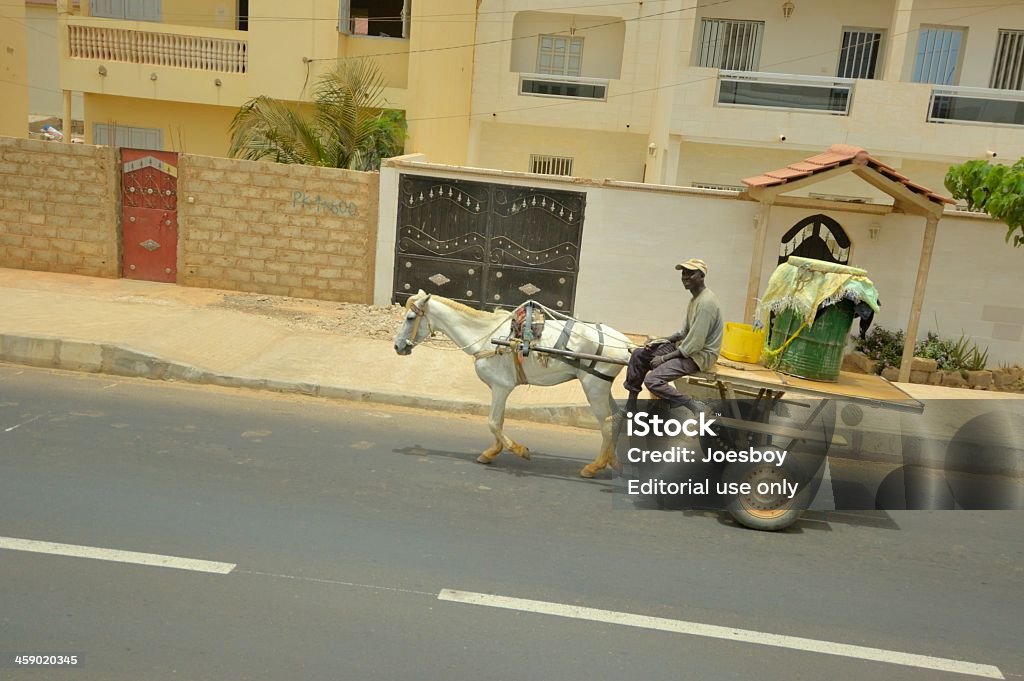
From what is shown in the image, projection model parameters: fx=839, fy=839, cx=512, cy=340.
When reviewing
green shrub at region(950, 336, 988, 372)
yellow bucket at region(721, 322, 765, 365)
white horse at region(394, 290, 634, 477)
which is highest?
Answer: yellow bucket at region(721, 322, 765, 365)

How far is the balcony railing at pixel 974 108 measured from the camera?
1767 cm

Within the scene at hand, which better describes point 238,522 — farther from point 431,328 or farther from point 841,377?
point 841,377

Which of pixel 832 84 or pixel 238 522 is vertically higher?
pixel 832 84

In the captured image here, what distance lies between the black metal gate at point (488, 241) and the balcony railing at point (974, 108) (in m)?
9.75

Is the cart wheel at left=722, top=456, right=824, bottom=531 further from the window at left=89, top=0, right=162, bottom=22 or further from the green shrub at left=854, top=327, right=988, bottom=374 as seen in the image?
the window at left=89, top=0, right=162, bottom=22

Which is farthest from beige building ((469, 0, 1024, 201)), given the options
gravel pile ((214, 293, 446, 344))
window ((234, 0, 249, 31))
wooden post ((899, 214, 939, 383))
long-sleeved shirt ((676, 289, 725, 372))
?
long-sleeved shirt ((676, 289, 725, 372))

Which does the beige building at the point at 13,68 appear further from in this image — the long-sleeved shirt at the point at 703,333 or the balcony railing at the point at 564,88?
the long-sleeved shirt at the point at 703,333

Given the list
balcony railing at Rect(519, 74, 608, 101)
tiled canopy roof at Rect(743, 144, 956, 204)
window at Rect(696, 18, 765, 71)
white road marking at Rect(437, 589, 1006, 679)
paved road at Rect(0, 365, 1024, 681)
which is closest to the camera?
paved road at Rect(0, 365, 1024, 681)

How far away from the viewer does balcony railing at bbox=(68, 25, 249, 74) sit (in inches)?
753

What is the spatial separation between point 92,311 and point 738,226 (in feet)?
30.4

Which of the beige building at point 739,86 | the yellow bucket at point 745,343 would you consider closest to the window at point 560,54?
the beige building at point 739,86

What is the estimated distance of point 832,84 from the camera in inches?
702

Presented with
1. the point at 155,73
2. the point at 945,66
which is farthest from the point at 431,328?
the point at 945,66

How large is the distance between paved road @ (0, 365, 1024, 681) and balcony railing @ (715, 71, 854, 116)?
12.5m
